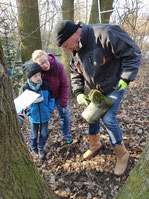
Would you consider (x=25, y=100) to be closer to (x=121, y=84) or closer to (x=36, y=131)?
(x=36, y=131)

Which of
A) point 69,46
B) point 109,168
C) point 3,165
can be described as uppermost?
point 69,46

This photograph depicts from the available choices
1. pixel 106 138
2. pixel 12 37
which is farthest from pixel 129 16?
pixel 106 138

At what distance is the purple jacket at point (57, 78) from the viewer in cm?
284

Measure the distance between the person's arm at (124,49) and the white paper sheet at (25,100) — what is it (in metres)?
1.28

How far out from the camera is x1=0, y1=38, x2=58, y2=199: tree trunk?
121cm

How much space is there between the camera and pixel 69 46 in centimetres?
211

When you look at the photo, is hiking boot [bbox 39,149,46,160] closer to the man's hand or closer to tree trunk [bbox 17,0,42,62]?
the man's hand

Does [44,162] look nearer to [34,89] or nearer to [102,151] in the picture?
[102,151]

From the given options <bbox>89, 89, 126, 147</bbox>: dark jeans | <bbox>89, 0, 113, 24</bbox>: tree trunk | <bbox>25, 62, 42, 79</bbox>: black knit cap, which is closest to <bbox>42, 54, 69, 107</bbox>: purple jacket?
<bbox>25, 62, 42, 79</bbox>: black knit cap

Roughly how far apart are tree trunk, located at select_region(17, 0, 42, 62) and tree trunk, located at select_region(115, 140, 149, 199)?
4595 mm

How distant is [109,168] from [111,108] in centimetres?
106

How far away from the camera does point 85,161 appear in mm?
2693

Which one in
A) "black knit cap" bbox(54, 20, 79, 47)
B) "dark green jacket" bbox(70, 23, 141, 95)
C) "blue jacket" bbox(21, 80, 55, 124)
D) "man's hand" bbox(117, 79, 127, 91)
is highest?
"black knit cap" bbox(54, 20, 79, 47)

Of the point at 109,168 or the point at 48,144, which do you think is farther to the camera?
the point at 48,144
